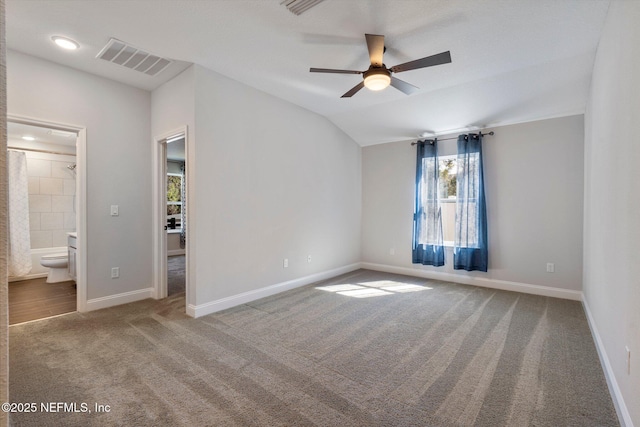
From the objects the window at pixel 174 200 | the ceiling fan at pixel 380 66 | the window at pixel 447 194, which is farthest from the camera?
the window at pixel 174 200

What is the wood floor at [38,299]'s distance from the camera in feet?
10.9

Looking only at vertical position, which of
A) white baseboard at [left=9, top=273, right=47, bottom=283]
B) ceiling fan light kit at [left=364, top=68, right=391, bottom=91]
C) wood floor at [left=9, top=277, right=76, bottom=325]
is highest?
ceiling fan light kit at [left=364, top=68, right=391, bottom=91]

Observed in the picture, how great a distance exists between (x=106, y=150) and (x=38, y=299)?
2.20 meters

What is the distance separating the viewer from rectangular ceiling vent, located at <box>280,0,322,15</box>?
85.9 inches

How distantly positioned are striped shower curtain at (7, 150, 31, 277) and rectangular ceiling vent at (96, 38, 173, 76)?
337cm

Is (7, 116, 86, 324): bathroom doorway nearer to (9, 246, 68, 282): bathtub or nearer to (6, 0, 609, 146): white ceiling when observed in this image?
(9, 246, 68, 282): bathtub

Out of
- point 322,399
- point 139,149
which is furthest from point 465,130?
point 139,149

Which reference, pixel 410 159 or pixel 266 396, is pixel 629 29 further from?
pixel 410 159

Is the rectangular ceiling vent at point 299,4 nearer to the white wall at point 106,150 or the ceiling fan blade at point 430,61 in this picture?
the ceiling fan blade at point 430,61

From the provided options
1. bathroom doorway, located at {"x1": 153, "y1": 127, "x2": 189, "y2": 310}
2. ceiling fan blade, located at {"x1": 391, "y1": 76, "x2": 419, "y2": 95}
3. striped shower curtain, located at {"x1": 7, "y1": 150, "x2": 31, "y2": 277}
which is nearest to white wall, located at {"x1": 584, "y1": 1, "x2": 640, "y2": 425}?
ceiling fan blade, located at {"x1": 391, "y1": 76, "x2": 419, "y2": 95}

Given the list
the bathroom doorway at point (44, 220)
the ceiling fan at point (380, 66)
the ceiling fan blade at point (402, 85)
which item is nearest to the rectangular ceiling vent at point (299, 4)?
the ceiling fan at point (380, 66)

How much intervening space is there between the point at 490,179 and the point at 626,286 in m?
3.08

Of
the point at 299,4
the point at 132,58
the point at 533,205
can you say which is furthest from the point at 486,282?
the point at 132,58

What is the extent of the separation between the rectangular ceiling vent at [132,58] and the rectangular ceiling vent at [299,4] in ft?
5.33
